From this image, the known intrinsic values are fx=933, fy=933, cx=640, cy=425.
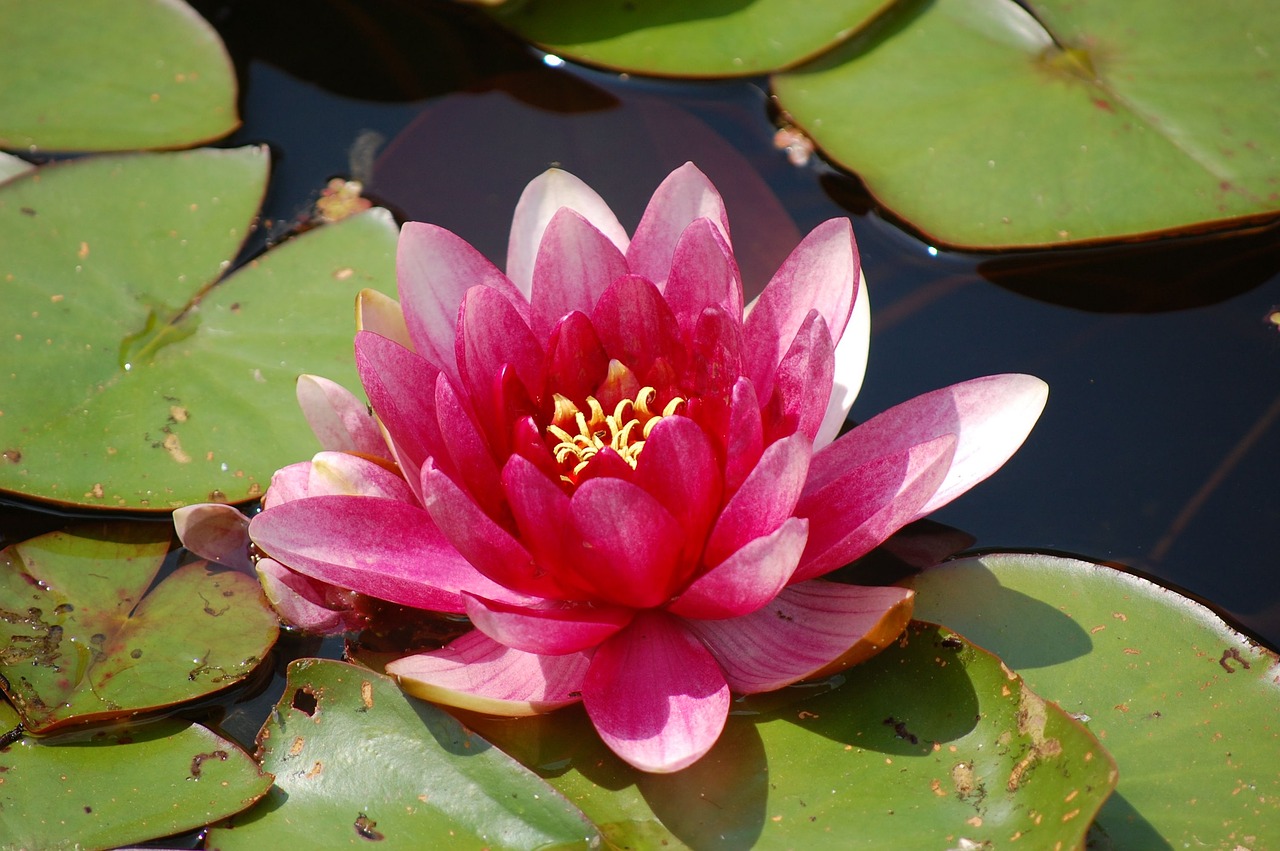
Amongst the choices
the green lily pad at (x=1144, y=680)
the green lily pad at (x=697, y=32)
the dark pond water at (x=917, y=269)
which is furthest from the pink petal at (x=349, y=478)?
the green lily pad at (x=697, y=32)

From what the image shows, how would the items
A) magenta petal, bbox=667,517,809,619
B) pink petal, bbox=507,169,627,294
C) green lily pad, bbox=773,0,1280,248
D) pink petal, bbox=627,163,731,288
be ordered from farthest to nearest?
green lily pad, bbox=773,0,1280,248 < pink petal, bbox=507,169,627,294 < pink petal, bbox=627,163,731,288 < magenta petal, bbox=667,517,809,619

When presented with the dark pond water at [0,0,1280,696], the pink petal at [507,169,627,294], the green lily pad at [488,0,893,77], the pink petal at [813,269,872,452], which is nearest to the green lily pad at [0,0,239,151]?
the dark pond water at [0,0,1280,696]

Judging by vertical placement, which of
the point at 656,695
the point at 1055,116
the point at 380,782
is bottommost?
the point at 380,782

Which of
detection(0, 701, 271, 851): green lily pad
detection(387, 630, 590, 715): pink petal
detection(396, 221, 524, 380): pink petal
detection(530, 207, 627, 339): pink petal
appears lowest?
detection(0, 701, 271, 851): green lily pad

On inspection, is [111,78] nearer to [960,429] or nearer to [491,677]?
[491,677]

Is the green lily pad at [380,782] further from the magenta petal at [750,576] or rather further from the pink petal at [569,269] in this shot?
the pink petal at [569,269]

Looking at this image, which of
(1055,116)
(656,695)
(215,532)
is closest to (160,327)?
(215,532)

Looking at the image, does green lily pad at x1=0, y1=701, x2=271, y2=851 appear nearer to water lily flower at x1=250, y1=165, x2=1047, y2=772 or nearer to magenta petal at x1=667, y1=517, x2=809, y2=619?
water lily flower at x1=250, y1=165, x2=1047, y2=772
